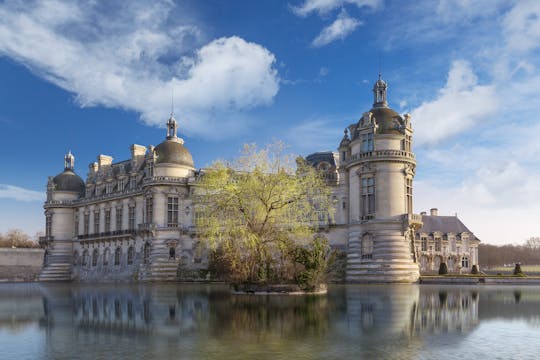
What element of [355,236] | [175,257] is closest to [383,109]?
[355,236]

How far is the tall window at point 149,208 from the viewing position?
6731 cm

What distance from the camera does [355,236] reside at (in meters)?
56.7

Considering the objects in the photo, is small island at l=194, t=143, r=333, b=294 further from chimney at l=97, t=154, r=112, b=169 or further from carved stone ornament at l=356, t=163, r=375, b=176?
chimney at l=97, t=154, r=112, b=169

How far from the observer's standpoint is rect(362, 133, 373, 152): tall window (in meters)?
56.2

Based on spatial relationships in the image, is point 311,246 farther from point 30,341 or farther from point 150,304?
point 30,341

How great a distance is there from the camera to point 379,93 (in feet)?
200

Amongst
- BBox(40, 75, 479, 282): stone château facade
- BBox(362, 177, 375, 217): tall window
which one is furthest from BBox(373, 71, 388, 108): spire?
BBox(362, 177, 375, 217): tall window

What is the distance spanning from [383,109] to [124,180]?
38077mm

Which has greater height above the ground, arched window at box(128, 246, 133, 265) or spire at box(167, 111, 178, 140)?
spire at box(167, 111, 178, 140)

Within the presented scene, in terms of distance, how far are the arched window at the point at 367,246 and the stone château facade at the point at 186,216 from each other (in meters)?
0.10

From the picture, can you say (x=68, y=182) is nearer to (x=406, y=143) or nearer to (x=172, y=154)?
(x=172, y=154)

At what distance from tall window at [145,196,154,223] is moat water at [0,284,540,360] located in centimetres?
3734

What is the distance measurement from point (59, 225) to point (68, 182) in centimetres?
675

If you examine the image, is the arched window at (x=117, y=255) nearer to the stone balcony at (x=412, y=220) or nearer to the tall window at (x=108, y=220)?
the tall window at (x=108, y=220)
